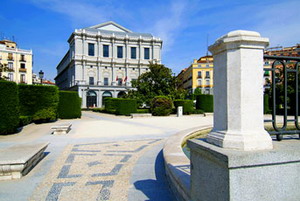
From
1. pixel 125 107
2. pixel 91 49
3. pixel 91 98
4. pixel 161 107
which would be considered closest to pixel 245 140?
pixel 161 107

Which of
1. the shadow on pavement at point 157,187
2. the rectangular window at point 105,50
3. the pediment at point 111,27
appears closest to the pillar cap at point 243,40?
the shadow on pavement at point 157,187

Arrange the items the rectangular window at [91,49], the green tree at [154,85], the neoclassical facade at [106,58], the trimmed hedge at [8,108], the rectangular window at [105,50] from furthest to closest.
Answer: the rectangular window at [105,50]
the rectangular window at [91,49]
the neoclassical facade at [106,58]
the green tree at [154,85]
the trimmed hedge at [8,108]

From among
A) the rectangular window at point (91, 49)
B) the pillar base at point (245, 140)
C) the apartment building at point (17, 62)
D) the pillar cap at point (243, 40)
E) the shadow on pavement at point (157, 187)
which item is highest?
the rectangular window at point (91, 49)

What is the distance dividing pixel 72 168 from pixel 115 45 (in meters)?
51.0

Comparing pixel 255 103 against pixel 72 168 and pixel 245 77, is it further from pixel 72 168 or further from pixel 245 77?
pixel 72 168

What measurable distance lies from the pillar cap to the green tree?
2472 cm

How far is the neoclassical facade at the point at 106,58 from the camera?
4841 centimetres

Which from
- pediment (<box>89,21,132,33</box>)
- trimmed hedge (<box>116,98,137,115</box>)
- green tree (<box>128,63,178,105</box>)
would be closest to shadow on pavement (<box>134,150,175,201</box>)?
trimmed hedge (<box>116,98,137,115</box>)

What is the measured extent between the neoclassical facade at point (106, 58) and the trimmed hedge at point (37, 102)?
1300 inches

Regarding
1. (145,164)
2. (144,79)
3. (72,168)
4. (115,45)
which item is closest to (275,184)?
(145,164)

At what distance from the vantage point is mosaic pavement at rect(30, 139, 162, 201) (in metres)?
3.09

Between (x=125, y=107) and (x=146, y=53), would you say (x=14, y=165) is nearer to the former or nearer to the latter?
(x=125, y=107)

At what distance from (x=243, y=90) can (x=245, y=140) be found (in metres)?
0.46

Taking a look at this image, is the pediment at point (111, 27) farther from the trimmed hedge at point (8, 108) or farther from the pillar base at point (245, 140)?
the pillar base at point (245, 140)
